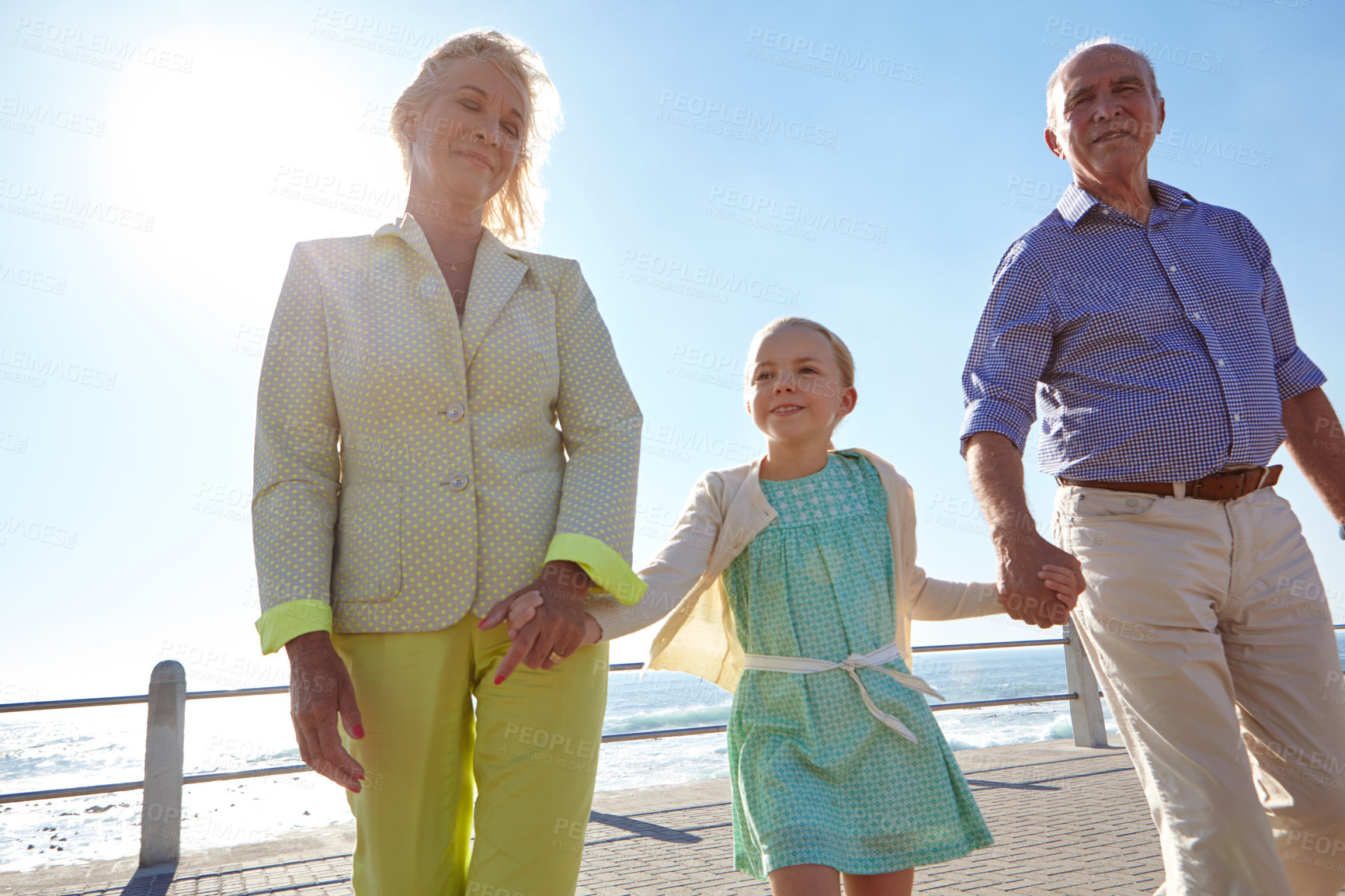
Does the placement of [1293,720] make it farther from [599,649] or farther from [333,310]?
[333,310]

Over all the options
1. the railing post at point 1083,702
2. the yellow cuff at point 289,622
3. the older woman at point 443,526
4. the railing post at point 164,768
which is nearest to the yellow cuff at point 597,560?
the older woman at point 443,526

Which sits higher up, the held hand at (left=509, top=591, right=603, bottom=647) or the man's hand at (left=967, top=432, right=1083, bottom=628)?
the man's hand at (left=967, top=432, right=1083, bottom=628)

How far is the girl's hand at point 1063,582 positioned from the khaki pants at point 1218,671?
0.24 meters

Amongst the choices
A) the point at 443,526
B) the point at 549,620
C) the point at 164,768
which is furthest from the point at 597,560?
the point at 164,768

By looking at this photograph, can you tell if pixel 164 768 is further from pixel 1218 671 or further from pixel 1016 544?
pixel 1218 671

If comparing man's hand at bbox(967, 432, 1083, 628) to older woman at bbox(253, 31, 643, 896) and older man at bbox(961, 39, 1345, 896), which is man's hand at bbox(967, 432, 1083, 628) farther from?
older woman at bbox(253, 31, 643, 896)

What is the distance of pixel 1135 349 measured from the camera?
242 centimetres

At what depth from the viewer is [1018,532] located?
2195mm

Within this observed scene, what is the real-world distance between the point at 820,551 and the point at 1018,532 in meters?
0.55

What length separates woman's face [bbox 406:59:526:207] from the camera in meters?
1.94

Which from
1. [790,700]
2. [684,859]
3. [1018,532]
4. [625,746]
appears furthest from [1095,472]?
[625,746]

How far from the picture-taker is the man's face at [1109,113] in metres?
2.64

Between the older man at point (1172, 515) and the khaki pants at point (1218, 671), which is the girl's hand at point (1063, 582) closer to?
the older man at point (1172, 515)

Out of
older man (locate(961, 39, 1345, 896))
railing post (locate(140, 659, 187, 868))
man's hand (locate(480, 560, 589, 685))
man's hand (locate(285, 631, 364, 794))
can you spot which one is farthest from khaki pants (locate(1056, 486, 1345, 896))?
railing post (locate(140, 659, 187, 868))
